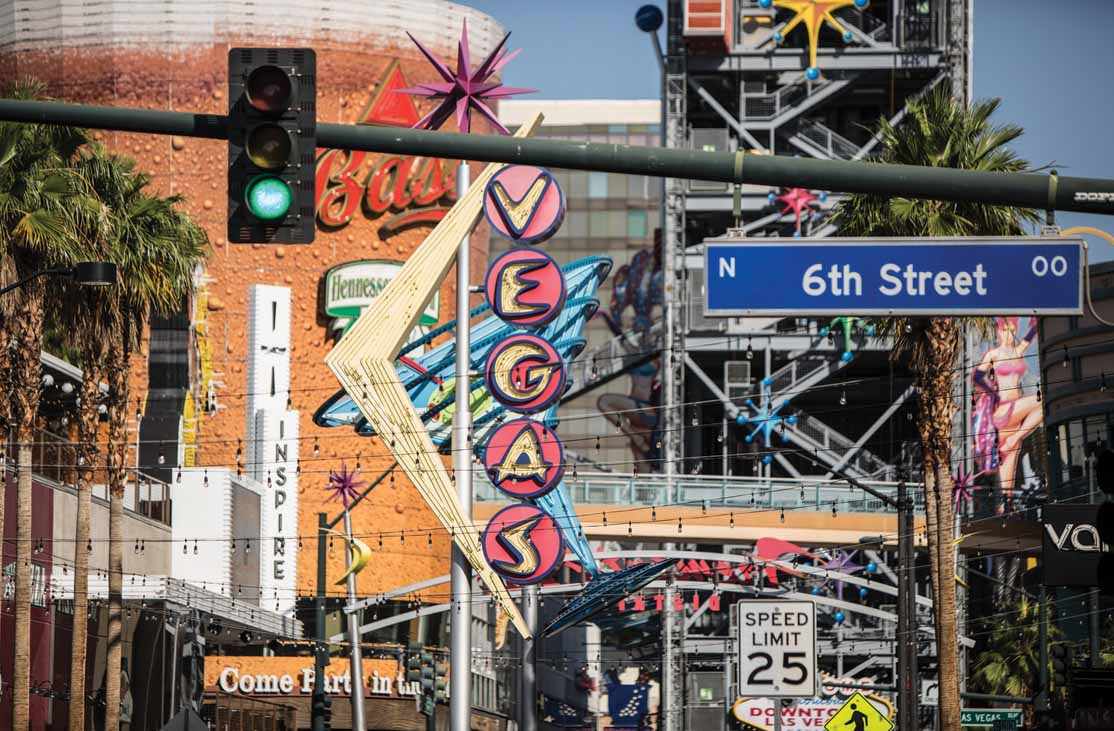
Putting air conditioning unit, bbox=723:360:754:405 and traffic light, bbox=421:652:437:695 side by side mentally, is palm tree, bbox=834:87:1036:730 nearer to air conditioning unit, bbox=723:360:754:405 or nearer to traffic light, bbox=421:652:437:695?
traffic light, bbox=421:652:437:695

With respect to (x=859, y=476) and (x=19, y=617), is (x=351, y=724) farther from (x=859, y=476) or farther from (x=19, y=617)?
(x=19, y=617)

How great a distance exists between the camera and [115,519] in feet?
161

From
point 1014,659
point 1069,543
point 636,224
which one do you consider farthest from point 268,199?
point 636,224

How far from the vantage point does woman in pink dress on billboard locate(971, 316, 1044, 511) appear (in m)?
97.0

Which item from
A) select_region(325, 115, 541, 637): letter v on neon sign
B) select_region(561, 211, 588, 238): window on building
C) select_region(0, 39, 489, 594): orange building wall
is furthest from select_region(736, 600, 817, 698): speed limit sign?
select_region(561, 211, 588, 238): window on building

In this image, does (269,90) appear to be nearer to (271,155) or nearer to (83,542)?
(271,155)

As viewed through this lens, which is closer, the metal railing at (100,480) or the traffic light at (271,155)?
the traffic light at (271,155)

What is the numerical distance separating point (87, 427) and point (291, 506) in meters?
33.5

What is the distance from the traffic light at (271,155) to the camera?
1446 centimetres

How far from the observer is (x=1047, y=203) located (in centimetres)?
1434

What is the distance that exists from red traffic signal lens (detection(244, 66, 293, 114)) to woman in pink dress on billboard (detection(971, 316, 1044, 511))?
81385 mm

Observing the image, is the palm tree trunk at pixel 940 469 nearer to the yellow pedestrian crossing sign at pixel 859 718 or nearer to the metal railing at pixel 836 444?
the yellow pedestrian crossing sign at pixel 859 718

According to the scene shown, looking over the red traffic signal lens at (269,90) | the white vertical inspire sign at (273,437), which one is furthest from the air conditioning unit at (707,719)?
the red traffic signal lens at (269,90)

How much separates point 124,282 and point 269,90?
108 feet
